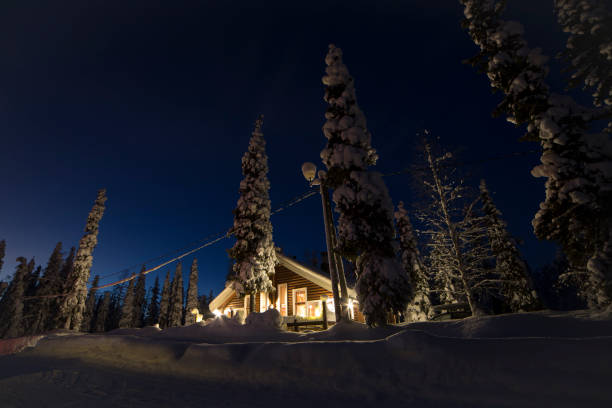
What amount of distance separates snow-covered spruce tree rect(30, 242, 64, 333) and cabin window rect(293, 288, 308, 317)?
43779 mm

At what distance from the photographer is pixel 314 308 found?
20.6 meters

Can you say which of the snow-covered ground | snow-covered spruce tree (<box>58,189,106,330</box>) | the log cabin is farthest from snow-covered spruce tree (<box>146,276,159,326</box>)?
the snow-covered ground

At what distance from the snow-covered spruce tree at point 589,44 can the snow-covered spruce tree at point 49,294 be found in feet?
206

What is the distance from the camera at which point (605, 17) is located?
39.3 ft

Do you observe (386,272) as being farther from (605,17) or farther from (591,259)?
(605,17)

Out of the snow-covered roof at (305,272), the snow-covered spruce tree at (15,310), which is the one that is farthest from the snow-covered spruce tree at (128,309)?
the snow-covered roof at (305,272)

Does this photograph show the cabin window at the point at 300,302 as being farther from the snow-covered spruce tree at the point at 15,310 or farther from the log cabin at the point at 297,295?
the snow-covered spruce tree at the point at 15,310

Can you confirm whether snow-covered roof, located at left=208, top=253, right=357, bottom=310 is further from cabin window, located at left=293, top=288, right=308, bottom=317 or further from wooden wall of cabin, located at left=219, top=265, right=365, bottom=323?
cabin window, located at left=293, top=288, right=308, bottom=317

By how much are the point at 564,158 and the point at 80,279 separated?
123 ft

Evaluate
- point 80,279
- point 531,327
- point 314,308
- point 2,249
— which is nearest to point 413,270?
point 314,308

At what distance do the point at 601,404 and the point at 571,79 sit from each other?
15972mm

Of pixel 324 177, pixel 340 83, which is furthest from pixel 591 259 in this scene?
pixel 340 83

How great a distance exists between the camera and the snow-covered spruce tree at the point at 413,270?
21203mm

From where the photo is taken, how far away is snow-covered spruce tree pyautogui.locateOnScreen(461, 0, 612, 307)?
714cm
